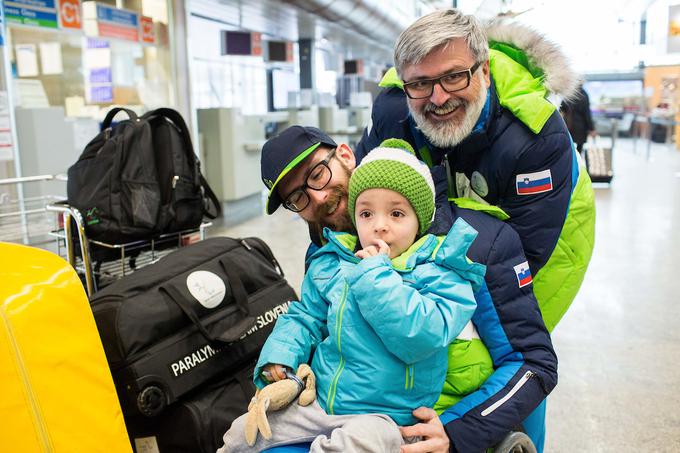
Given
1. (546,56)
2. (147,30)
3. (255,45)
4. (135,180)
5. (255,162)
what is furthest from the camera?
(255,45)

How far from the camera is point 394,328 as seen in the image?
107 cm

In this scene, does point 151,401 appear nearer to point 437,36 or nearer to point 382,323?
point 382,323

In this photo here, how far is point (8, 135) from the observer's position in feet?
13.1

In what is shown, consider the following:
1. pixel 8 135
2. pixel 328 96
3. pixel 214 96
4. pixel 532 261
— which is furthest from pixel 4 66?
pixel 214 96

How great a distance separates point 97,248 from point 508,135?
1.85 metres

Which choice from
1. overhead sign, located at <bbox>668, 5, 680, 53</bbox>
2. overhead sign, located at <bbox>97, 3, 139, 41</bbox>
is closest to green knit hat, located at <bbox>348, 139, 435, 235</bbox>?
overhead sign, located at <bbox>97, 3, 139, 41</bbox>

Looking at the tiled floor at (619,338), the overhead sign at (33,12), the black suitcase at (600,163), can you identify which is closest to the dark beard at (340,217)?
the tiled floor at (619,338)

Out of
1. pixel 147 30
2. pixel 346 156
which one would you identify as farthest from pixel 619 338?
pixel 147 30

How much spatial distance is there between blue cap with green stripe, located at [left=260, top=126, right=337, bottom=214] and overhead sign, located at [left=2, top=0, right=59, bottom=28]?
3.41 meters

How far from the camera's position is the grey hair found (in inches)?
54.1

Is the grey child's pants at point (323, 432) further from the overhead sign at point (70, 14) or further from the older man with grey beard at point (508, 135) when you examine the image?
the overhead sign at point (70, 14)

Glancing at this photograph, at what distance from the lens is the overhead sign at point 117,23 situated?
4727 millimetres

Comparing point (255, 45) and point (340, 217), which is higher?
point (255, 45)

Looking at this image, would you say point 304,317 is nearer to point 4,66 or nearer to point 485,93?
point 485,93
